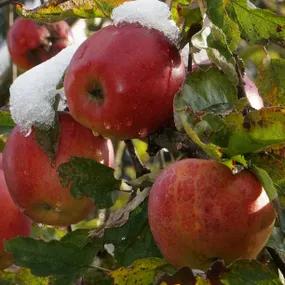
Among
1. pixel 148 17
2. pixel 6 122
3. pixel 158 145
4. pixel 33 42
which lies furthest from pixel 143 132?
pixel 33 42

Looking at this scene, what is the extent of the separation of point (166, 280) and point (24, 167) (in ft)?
1.02

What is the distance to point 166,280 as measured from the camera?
885 mm

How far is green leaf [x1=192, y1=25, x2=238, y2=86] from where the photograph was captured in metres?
0.88

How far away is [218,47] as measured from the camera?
34.8 inches

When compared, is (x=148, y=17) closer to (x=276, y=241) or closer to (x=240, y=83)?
(x=240, y=83)

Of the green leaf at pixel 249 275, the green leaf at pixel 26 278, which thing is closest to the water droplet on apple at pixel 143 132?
the green leaf at pixel 249 275

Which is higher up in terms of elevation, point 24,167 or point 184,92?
point 184,92

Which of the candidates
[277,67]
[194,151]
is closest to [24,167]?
[194,151]

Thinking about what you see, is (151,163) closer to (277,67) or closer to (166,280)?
(277,67)

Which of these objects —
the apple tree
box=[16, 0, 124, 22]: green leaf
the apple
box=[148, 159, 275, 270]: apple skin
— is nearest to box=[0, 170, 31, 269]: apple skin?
the apple tree

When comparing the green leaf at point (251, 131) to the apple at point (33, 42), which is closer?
the green leaf at point (251, 131)

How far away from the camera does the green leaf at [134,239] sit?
3.46 feet

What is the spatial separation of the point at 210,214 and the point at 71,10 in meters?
0.38

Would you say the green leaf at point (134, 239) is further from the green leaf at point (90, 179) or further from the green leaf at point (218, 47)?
the green leaf at point (218, 47)
